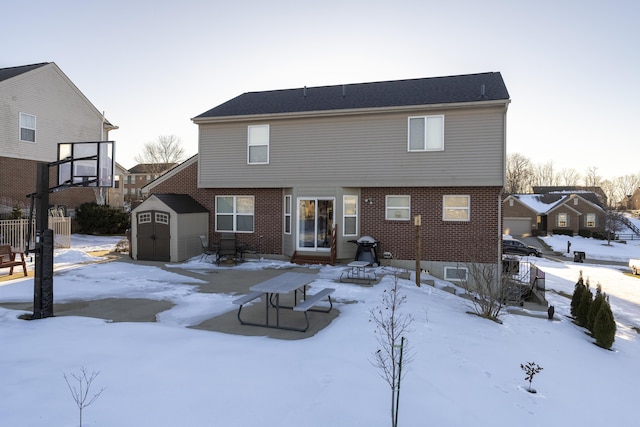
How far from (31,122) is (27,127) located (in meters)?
0.45

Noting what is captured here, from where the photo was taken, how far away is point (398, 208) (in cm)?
1505

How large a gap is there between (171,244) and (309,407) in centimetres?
1257

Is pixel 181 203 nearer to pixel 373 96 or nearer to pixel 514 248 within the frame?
pixel 373 96

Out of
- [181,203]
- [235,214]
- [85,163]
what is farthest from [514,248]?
[85,163]

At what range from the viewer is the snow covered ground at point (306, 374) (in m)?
4.12

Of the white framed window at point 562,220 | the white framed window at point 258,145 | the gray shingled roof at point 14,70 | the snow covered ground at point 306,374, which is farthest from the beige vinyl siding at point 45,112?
the white framed window at point 562,220

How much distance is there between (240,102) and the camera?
59.8ft

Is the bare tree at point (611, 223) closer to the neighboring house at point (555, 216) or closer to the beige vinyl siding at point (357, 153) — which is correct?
the neighboring house at point (555, 216)

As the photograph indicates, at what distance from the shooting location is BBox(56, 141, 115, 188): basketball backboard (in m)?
9.29

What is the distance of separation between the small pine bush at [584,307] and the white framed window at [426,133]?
21.2 feet

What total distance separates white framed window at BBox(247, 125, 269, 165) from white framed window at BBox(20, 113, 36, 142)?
1485 centimetres

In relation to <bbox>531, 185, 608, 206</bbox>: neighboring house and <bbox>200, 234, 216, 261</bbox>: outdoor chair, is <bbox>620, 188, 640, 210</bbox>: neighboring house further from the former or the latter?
<bbox>200, 234, 216, 261</bbox>: outdoor chair

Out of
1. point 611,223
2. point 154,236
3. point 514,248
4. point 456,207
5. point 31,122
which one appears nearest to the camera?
point 456,207

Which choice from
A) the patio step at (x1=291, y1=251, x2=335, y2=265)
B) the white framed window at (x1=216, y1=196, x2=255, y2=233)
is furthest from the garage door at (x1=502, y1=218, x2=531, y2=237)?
the white framed window at (x1=216, y1=196, x2=255, y2=233)
